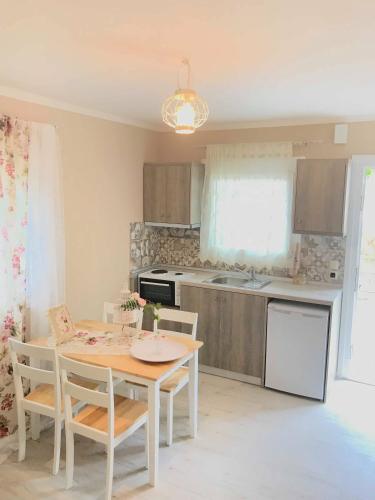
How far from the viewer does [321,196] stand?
3645 mm

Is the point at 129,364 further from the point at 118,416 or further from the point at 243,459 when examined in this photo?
the point at 243,459

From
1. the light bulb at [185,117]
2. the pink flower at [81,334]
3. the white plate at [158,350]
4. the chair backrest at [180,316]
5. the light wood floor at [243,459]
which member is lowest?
the light wood floor at [243,459]

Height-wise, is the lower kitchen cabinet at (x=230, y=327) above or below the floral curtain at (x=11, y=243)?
below

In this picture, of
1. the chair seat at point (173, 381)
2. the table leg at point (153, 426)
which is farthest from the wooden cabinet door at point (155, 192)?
the table leg at point (153, 426)

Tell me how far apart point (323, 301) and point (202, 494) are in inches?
71.6

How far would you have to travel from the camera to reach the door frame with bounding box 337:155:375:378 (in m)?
3.79

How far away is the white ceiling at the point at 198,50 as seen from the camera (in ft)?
5.22

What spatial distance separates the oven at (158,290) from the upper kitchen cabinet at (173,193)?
67 centimetres

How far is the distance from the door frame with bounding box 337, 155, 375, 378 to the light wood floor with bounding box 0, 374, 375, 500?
0.54 m

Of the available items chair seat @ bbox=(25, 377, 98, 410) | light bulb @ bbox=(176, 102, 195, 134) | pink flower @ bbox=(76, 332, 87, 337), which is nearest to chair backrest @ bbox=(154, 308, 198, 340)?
pink flower @ bbox=(76, 332, 87, 337)

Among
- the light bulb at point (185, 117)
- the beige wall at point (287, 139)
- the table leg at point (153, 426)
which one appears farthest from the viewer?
the beige wall at point (287, 139)

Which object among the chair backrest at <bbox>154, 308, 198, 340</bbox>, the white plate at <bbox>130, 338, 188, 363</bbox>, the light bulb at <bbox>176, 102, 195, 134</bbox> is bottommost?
the white plate at <bbox>130, 338, 188, 363</bbox>

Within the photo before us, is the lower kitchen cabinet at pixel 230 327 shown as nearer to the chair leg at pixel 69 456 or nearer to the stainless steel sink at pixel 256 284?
the stainless steel sink at pixel 256 284

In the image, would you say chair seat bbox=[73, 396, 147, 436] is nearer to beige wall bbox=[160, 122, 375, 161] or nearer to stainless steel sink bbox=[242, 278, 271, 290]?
stainless steel sink bbox=[242, 278, 271, 290]
